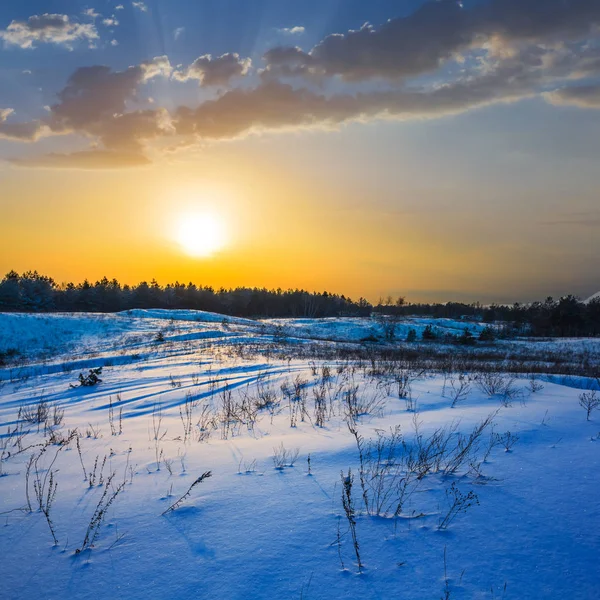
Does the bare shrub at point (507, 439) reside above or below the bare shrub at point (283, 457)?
above

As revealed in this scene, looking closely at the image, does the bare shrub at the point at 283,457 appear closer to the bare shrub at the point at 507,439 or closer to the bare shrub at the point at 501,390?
the bare shrub at the point at 507,439

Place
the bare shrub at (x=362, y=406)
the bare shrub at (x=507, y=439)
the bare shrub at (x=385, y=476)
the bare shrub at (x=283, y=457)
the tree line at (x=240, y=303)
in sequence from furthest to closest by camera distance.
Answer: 1. the tree line at (x=240, y=303)
2. the bare shrub at (x=362, y=406)
3. the bare shrub at (x=507, y=439)
4. the bare shrub at (x=283, y=457)
5. the bare shrub at (x=385, y=476)

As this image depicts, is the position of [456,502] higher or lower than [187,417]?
higher

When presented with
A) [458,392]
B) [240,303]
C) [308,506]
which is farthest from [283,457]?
[240,303]

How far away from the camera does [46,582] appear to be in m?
2.10

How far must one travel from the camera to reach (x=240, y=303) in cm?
8306

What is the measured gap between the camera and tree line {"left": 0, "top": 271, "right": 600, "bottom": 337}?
175 feet

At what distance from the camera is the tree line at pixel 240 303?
5322 cm

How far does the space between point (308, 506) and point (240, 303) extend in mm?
81432

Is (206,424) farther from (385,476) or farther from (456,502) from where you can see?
(456,502)

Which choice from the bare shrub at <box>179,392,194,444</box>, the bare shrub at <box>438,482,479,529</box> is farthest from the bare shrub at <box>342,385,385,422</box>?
the bare shrub at <box>438,482,479,529</box>

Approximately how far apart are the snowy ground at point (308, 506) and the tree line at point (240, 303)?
156 feet

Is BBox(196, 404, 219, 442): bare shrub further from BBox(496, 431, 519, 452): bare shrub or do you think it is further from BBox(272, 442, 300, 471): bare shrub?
BBox(496, 431, 519, 452): bare shrub

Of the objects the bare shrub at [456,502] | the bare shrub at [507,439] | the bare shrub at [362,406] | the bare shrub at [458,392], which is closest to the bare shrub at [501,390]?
the bare shrub at [458,392]
